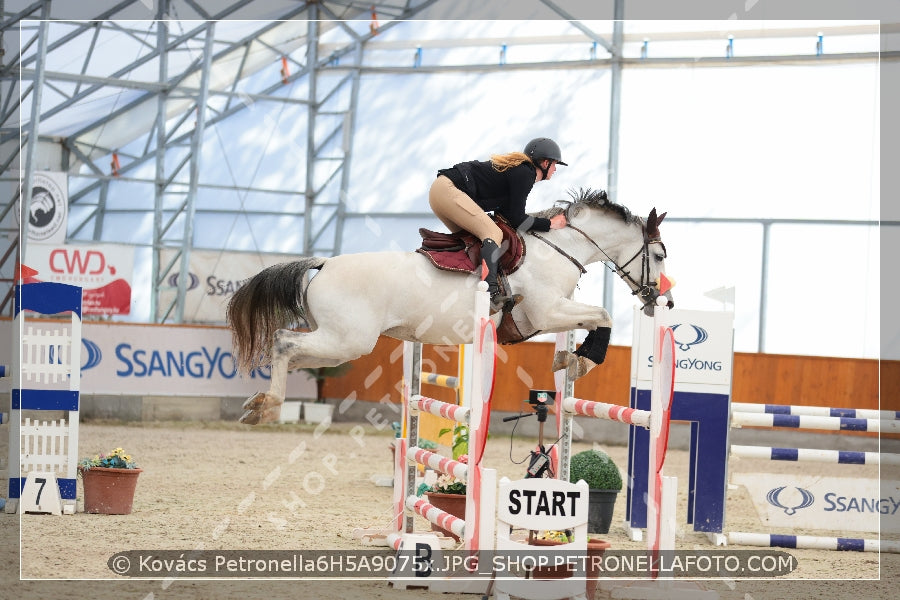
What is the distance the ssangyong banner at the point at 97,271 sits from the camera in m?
13.4

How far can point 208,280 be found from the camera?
14.6 m

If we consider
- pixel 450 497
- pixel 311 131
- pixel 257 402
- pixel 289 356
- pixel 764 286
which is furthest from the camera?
pixel 311 131

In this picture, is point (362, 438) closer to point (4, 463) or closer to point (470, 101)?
point (4, 463)

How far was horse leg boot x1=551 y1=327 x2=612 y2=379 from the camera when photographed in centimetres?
464

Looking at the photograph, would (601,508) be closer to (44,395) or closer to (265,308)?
(265,308)

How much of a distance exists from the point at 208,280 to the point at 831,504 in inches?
403

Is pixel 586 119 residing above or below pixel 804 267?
above

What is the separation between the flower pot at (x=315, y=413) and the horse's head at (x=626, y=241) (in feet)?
26.8

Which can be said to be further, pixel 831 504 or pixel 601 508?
pixel 831 504

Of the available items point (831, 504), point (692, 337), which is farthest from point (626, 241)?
point (831, 504)

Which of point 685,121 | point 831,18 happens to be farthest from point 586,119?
point 831,18

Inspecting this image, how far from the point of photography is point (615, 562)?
527 centimetres

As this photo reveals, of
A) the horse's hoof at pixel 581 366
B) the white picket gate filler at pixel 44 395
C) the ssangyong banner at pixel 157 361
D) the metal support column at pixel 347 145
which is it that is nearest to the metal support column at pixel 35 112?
the ssangyong banner at pixel 157 361

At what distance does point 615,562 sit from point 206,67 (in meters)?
10.9
